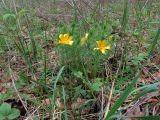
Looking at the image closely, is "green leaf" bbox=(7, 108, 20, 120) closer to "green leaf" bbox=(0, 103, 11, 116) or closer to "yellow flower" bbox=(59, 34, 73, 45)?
"green leaf" bbox=(0, 103, 11, 116)

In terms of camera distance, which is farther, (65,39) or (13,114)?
(65,39)

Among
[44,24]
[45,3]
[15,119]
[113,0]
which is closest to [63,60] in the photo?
[15,119]

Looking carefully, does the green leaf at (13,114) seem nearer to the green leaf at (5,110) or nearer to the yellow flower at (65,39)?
the green leaf at (5,110)

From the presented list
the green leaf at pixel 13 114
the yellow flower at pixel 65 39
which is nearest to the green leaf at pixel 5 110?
the green leaf at pixel 13 114

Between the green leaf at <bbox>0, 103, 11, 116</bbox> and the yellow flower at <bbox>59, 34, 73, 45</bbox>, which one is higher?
the yellow flower at <bbox>59, 34, 73, 45</bbox>

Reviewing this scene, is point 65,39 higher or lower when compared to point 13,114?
higher

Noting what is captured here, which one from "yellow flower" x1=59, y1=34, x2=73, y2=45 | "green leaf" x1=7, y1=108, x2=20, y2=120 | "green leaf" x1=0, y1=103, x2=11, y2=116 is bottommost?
"green leaf" x1=7, y1=108, x2=20, y2=120

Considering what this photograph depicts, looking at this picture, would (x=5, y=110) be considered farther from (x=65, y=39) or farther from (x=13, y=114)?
(x=65, y=39)

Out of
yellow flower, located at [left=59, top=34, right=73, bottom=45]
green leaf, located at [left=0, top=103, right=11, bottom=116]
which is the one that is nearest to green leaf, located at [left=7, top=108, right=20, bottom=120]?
green leaf, located at [left=0, top=103, right=11, bottom=116]

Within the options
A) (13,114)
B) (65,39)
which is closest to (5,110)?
(13,114)

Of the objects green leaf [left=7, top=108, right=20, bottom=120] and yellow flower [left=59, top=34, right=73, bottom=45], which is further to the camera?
yellow flower [left=59, top=34, right=73, bottom=45]

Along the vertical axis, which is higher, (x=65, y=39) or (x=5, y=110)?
(x=65, y=39)
